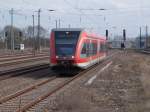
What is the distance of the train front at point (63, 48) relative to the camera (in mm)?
24734

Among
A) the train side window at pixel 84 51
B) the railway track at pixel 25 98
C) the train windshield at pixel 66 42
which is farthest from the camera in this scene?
the train side window at pixel 84 51

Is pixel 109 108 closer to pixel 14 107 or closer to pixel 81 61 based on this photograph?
pixel 14 107

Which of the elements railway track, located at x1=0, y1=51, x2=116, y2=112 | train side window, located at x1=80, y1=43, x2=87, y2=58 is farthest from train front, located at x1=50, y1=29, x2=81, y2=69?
railway track, located at x1=0, y1=51, x2=116, y2=112

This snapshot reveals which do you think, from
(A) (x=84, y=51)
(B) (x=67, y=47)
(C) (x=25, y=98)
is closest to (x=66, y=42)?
(B) (x=67, y=47)

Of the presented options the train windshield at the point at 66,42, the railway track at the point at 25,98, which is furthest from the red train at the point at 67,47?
the railway track at the point at 25,98

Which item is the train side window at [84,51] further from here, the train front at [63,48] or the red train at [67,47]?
the train front at [63,48]

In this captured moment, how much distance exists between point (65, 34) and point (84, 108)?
1387 cm

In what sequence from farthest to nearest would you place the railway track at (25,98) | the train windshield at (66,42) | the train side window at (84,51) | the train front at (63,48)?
1. the train side window at (84,51)
2. the train windshield at (66,42)
3. the train front at (63,48)
4. the railway track at (25,98)

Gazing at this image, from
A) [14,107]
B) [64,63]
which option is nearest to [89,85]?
[64,63]

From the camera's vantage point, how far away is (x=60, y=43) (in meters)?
25.0

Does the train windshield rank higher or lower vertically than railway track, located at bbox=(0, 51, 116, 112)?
higher

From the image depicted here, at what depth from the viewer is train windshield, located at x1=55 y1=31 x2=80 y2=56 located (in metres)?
24.9

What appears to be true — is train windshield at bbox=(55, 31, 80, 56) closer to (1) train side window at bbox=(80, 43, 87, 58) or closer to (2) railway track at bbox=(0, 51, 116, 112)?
(1) train side window at bbox=(80, 43, 87, 58)

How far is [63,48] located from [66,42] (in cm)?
46
